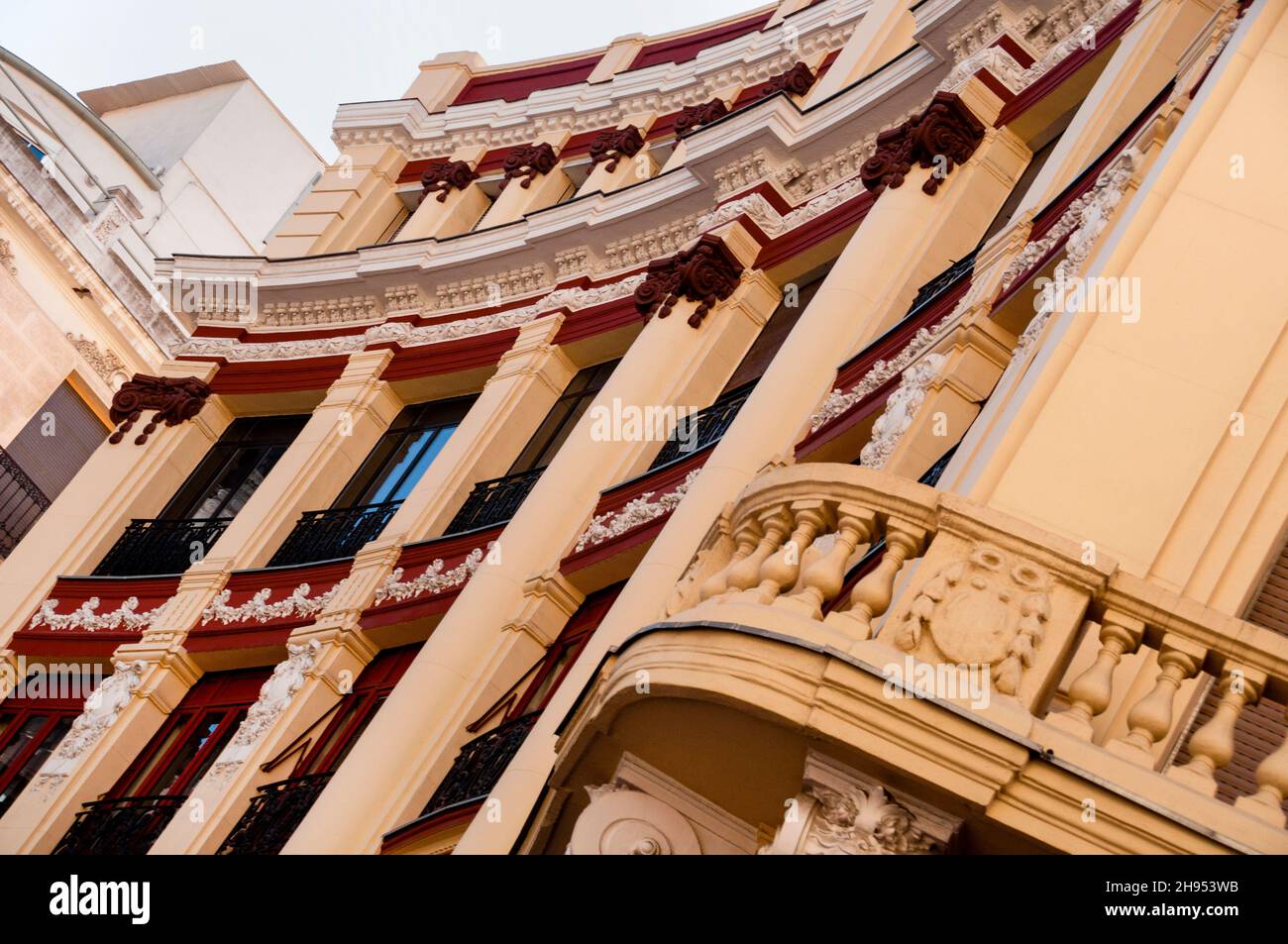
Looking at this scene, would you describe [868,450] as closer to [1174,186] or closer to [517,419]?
[1174,186]

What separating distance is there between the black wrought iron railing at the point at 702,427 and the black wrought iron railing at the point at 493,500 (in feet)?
7.56

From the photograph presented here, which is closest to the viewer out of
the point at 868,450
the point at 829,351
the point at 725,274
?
the point at 868,450

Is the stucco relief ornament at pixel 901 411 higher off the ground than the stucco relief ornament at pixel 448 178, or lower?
lower

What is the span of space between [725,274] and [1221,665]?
1475cm

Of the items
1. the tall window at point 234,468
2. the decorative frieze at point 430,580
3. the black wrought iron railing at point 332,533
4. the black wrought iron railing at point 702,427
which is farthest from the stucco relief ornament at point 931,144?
the tall window at point 234,468

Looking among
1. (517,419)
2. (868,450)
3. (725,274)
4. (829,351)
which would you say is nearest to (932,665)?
(868,450)

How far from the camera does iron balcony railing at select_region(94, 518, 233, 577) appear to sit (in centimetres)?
2741

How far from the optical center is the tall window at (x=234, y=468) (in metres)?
28.8

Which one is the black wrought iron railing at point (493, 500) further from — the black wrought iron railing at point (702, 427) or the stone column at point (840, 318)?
the stone column at point (840, 318)

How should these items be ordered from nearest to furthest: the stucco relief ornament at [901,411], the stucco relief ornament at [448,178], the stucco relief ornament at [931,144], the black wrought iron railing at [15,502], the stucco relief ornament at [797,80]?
the stucco relief ornament at [901,411] < the stucco relief ornament at [931,144] < the stucco relief ornament at [797,80] < the stucco relief ornament at [448,178] < the black wrought iron railing at [15,502]

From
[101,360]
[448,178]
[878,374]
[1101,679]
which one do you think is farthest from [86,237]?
[1101,679]

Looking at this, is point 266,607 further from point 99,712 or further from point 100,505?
point 100,505

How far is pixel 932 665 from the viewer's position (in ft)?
32.3

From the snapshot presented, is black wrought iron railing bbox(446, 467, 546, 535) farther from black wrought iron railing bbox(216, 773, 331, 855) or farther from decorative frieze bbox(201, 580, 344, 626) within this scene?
black wrought iron railing bbox(216, 773, 331, 855)
